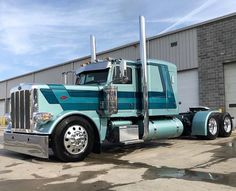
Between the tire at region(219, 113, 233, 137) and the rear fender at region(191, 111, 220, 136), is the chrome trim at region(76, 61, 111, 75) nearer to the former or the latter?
the rear fender at region(191, 111, 220, 136)

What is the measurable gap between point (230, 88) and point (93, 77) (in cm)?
1044

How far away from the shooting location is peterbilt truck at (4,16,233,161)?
978cm

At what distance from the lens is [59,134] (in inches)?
378

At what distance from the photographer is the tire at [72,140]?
961cm

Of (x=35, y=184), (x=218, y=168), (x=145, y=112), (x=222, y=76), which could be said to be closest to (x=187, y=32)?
(x=222, y=76)

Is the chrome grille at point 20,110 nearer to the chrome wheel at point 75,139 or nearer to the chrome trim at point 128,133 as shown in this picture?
the chrome wheel at point 75,139

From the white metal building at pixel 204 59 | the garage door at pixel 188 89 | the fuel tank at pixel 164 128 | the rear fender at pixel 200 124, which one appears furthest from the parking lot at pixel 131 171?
the garage door at pixel 188 89

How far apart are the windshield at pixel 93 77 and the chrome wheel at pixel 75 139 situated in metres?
1.92

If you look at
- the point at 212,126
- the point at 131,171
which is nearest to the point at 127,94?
the point at 131,171

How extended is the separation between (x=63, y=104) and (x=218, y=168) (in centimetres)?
427

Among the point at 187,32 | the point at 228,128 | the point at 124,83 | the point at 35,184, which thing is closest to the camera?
the point at 35,184

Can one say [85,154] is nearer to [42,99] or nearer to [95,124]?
[95,124]

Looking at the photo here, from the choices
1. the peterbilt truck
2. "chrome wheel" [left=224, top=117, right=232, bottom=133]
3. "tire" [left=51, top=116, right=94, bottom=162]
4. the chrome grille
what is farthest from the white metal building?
"tire" [left=51, top=116, right=94, bottom=162]

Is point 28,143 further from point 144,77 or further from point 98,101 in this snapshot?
point 144,77
